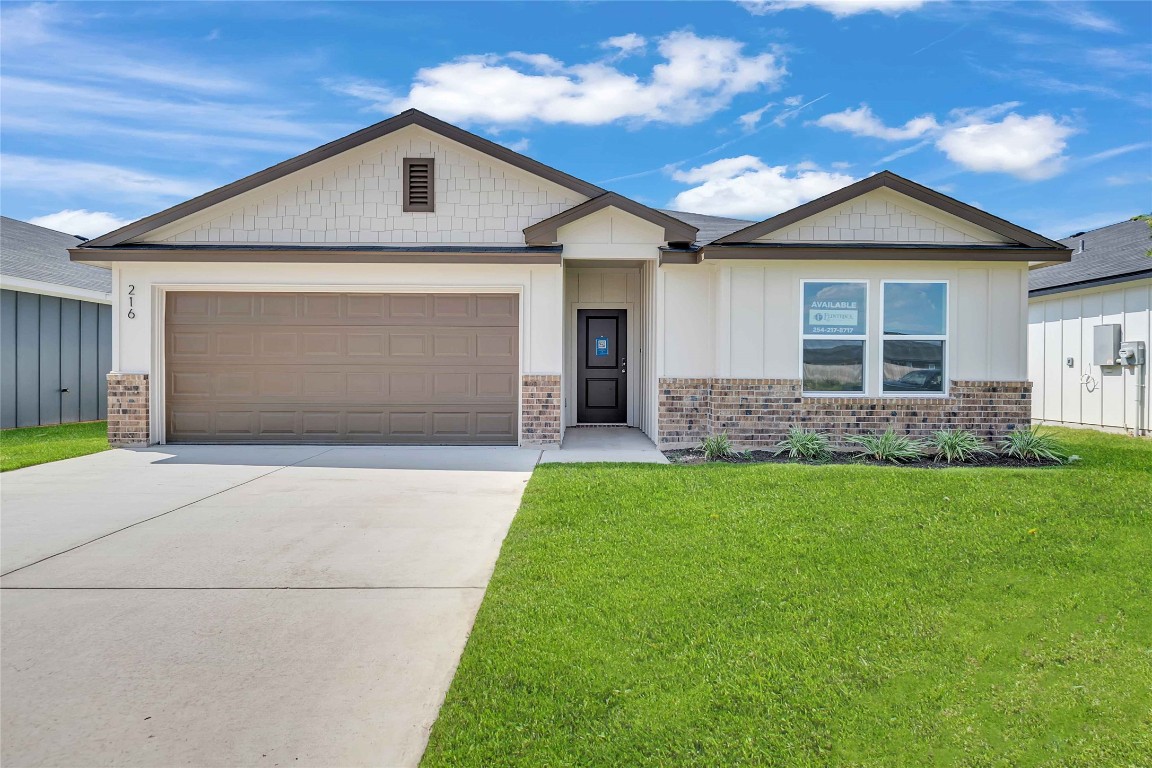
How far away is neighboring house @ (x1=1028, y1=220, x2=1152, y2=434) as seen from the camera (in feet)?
41.9

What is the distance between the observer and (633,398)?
530 inches

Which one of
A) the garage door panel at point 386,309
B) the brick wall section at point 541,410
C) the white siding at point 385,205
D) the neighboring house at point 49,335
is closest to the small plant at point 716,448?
the brick wall section at point 541,410

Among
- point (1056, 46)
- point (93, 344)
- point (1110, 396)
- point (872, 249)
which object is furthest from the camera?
point (93, 344)

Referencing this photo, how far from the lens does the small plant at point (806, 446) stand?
974 cm

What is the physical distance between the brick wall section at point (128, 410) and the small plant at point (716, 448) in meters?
8.86

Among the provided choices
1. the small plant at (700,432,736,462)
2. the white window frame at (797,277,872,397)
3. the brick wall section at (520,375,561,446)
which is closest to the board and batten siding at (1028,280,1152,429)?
the white window frame at (797,277,872,397)

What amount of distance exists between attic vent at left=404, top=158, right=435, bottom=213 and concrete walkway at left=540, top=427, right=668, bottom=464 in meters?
4.40

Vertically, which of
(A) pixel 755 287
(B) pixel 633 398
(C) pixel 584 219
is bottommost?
(B) pixel 633 398

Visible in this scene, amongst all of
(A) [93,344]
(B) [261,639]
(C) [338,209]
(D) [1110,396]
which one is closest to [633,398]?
(C) [338,209]

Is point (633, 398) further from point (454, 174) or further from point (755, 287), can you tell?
point (454, 174)

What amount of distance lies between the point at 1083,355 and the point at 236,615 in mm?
16170

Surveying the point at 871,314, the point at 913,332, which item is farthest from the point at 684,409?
the point at 913,332

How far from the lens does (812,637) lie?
11.9 ft

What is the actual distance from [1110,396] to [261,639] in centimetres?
1568
